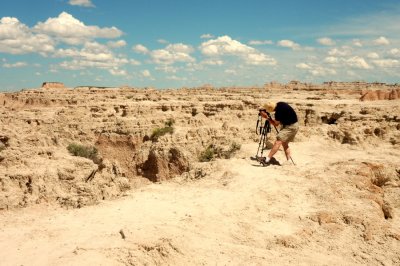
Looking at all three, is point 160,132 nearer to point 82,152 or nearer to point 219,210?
point 82,152

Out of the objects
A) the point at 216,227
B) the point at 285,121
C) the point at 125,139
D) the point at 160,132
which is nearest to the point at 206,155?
the point at 160,132

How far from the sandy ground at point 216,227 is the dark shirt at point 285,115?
1675 millimetres

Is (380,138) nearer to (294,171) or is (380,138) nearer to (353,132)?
(353,132)

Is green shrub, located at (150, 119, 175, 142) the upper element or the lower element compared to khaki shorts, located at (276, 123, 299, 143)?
lower

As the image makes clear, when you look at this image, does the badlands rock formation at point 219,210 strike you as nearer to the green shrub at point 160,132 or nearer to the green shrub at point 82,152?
the green shrub at point 82,152

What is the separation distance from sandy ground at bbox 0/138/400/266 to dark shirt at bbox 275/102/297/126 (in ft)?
5.50

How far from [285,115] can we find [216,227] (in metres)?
4.71

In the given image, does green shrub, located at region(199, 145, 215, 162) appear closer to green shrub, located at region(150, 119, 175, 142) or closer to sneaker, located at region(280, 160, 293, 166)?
green shrub, located at region(150, 119, 175, 142)

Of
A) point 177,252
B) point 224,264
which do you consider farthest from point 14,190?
point 224,264

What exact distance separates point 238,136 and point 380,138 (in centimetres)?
608

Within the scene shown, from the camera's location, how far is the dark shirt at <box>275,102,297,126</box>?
10320 mm

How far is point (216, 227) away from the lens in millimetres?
6508

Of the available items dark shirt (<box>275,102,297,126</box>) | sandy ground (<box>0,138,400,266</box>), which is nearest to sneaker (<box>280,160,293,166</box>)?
dark shirt (<box>275,102,297,126</box>)

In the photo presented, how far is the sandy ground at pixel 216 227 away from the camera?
18.2ft
